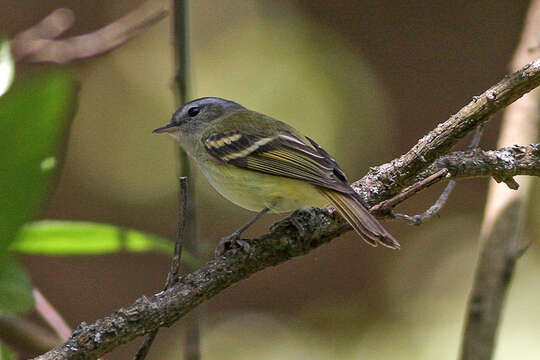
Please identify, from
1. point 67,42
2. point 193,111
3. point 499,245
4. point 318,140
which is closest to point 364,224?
point 499,245

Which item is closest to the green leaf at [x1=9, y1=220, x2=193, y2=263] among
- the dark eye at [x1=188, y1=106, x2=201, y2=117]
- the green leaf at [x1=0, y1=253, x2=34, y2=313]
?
the green leaf at [x1=0, y1=253, x2=34, y2=313]

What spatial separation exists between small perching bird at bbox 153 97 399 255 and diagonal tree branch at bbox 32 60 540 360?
101mm

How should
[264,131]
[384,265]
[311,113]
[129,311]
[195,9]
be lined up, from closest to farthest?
[129,311] < [264,131] < [384,265] < [311,113] < [195,9]

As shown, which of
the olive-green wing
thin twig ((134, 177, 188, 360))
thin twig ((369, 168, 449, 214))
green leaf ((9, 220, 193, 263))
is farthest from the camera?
the olive-green wing

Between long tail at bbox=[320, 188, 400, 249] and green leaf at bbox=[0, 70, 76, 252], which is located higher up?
long tail at bbox=[320, 188, 400, 249]

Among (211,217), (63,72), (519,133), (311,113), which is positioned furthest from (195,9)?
(63,72)

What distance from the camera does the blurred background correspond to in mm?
4082

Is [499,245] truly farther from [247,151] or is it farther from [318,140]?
[318,140]

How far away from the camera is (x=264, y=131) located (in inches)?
108

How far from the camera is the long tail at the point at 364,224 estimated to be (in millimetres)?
1708

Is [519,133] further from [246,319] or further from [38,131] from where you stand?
[246,319]

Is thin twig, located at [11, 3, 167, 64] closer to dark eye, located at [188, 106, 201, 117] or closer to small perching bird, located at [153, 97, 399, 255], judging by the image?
small perching bird, located at [153, 97, 399, 255]

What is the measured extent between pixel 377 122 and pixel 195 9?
6.32 feet

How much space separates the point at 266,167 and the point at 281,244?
28.7 inches
